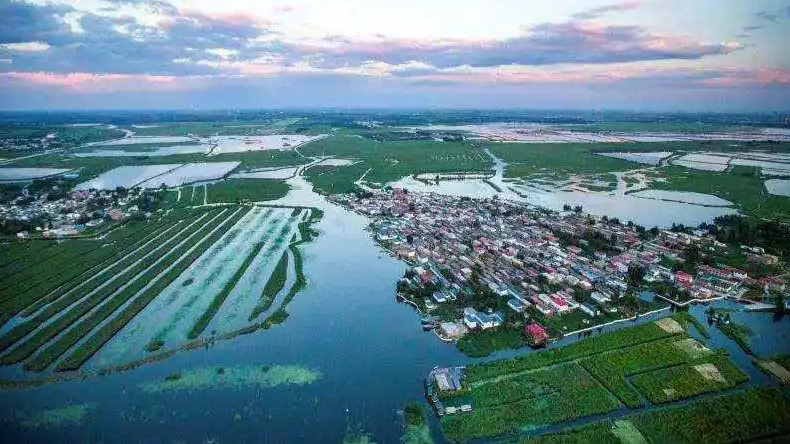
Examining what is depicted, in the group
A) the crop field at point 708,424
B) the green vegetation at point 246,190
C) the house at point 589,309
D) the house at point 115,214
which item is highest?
the green vegetation at point 246,190

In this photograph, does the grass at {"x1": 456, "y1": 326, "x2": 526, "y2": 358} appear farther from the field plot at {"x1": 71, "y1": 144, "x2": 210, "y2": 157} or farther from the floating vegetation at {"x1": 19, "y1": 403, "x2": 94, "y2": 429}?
the field plot at {"x1": 71, "y1": 144, "x2": 210, "y2": 157}

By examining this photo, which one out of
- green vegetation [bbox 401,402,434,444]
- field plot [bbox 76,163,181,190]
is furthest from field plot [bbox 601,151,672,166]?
field plot [bbox 76,163,181,190]

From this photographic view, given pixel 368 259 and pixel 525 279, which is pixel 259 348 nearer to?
pixel 368 259

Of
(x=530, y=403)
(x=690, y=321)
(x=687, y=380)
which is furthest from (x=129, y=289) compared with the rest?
(x=690, y=321)

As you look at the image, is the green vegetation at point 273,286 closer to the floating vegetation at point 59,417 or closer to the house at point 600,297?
the floating vegetation at point 59,417

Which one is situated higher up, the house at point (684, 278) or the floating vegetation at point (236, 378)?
the house at point (684, 278)

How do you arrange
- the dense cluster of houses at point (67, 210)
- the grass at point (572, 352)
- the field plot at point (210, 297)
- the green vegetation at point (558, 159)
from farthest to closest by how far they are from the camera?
the green vegetation at point (558, 159), the dense cluster of houses at point (67, 210), the field plot at point (210, 297), the grass at point (572, 352)

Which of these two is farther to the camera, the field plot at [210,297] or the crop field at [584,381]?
the field plot at [210,297]

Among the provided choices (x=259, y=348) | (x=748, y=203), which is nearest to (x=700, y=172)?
(x=748, y=203)

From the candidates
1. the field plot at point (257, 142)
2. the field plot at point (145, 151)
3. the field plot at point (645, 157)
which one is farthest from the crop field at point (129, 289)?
the field plot at point (645, 157)

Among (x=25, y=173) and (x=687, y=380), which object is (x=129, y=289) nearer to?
(x=687, y=380)
